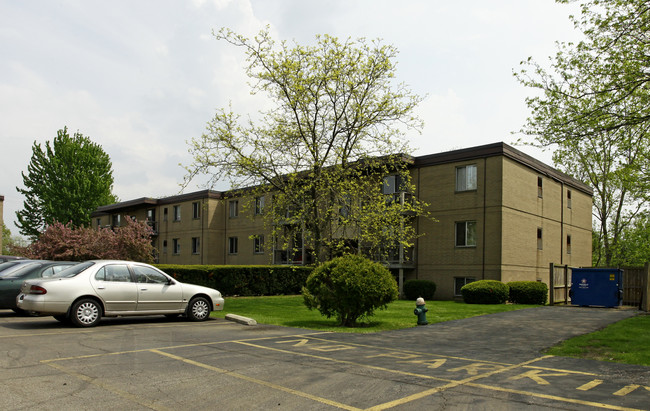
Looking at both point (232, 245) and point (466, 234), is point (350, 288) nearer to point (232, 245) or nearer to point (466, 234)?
point (466, 234)

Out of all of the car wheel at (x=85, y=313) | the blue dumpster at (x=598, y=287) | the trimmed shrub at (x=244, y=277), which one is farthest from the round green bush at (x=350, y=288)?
the blue dumpster at (x=598, y=287)

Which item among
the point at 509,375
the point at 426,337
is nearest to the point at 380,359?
the point at 509,375

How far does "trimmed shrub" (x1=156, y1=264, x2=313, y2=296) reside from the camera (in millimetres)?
24547

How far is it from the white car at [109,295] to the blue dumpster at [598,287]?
15170 millimetres

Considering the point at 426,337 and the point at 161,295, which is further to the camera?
the point at 161,295

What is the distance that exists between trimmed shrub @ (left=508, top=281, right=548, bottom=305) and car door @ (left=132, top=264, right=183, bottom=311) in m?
16.8

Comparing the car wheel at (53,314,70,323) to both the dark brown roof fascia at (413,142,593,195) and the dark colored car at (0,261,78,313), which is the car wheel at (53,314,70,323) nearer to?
the dark colored car at (0,261,78,313)

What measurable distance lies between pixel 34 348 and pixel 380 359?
599 cm

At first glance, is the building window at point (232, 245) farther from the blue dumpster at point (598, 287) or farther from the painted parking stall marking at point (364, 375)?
the painted parking stall marking at point (364, 375)

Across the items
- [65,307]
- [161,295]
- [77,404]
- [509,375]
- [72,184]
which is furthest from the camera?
[72,184]

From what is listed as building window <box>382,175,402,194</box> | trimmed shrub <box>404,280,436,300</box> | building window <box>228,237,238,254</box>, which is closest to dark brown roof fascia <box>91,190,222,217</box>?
building window <box>228,237,238,254</box>

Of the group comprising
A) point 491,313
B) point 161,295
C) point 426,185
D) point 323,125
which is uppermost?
point 323,125

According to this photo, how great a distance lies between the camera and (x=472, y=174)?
27.6 m

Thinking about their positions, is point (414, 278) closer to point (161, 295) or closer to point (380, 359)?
point (161, 295)
